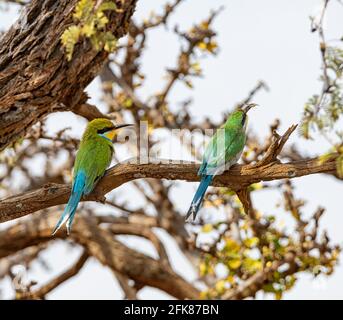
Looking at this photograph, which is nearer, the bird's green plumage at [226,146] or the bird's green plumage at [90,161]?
the bird's green plumage at [226,146]

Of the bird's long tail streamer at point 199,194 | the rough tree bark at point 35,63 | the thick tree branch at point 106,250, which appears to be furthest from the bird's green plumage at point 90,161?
the thick tree branch at point 106,250

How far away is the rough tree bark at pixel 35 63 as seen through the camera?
3.36m

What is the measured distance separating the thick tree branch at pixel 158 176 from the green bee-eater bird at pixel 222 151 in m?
0.03

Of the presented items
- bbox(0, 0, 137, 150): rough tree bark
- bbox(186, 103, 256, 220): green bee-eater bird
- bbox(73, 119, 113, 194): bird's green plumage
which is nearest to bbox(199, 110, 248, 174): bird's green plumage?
bbox(186, 103, 256, 220): green bee-eater bird

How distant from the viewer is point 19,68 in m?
3.37

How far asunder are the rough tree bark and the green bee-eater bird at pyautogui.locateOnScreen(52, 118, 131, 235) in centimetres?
22

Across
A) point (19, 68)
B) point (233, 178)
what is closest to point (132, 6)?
point (19, 68)

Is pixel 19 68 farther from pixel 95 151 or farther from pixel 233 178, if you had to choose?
pixel 233 178

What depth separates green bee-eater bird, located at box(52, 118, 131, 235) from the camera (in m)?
3.18

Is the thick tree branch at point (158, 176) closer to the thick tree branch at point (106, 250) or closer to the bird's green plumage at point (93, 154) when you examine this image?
the bird's green plumage at point (93, 154)

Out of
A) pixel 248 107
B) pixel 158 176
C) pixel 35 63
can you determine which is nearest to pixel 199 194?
pixel 158 176

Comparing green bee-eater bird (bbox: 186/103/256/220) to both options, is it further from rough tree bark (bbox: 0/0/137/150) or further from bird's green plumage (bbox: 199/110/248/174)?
rough tree bark (bbox: 0/0/137/150)

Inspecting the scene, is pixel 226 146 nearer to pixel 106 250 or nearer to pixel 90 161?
pixel 90 161
